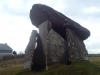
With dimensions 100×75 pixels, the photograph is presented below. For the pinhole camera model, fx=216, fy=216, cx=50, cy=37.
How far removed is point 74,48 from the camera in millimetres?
15633

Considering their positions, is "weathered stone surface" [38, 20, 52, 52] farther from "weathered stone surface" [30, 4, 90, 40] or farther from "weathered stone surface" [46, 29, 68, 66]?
"weathered stone surface" [46, 29, 68, 66]

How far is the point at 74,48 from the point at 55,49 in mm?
1383

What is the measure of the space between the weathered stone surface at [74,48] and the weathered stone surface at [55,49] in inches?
16.4

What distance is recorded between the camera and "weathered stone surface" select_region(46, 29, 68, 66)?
15398mm

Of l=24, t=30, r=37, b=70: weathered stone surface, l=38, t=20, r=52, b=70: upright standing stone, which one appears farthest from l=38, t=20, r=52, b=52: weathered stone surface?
l=24, t=30, r=37, b=70: weathered stone surface

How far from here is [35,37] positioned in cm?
1733

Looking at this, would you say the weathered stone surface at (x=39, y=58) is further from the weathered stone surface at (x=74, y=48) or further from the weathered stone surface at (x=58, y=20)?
the weathered stone surface at (x=74, y=48)

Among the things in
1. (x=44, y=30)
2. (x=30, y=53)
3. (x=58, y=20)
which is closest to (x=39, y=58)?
(x=30, y=53)

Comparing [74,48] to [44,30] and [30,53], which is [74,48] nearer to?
[44,30]

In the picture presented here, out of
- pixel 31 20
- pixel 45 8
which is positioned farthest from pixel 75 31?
pixel 31 20

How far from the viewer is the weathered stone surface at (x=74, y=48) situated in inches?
611

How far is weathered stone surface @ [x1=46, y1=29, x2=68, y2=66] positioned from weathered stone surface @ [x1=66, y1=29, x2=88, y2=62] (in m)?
0.42

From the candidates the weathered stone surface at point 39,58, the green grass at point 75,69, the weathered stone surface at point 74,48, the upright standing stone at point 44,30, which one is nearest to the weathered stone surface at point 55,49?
the weathered stone surface at point 74,48

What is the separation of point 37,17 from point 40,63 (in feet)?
12.7
